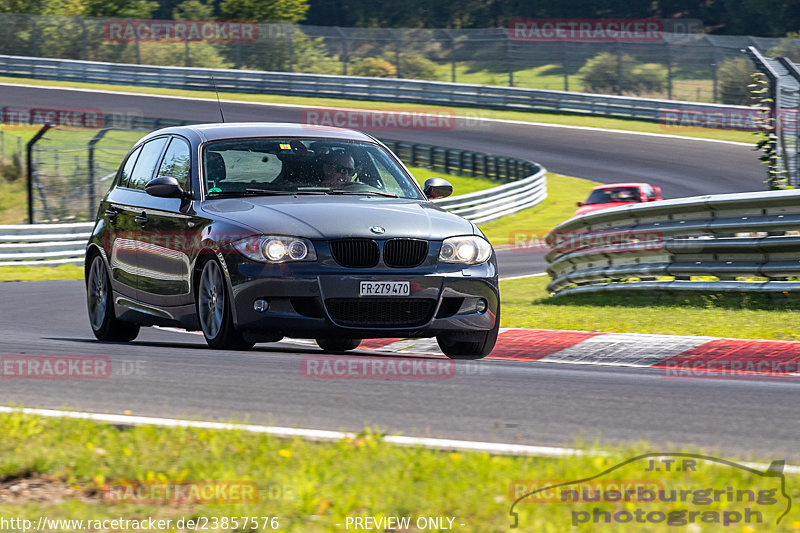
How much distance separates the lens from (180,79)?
161 ft

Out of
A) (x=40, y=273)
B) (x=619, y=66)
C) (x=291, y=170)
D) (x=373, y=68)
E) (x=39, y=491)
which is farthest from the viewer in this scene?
(x=373, y=68)

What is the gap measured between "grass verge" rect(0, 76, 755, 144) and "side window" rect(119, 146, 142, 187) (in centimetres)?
3193

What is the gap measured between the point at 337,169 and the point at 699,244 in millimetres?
4274

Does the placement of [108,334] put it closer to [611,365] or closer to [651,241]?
[611,365]

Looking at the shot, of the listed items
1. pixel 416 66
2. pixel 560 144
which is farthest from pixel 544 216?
pixel 416 66

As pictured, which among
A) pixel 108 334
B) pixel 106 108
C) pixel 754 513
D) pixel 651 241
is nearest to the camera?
pixel 754 513

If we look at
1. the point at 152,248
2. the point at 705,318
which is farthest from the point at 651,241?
the point at 152,248

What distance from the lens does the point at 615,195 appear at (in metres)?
24.1

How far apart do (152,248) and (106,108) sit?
114 ft

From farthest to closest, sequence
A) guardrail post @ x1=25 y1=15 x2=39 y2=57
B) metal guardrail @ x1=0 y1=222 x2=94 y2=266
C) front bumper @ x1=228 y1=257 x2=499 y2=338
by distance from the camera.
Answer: guardrail post @ x1=25 y1=15 x2=39 y2=57
metal guardrail @ x1=0 y1=222 x2=94 y2=266
front bumper @ x1=228 y1=257 x2=499 y2=338

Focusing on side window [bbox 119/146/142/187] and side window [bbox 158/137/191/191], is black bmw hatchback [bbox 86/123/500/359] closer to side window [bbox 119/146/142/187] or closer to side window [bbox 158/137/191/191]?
side window [bbox 158/137/191/191]

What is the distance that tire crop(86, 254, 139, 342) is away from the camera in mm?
10438

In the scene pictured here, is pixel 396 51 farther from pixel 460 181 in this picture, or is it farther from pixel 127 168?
pixel 127 168

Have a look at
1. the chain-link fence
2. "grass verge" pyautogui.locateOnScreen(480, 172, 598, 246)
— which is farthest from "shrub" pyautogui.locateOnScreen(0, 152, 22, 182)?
the chain-link fence
